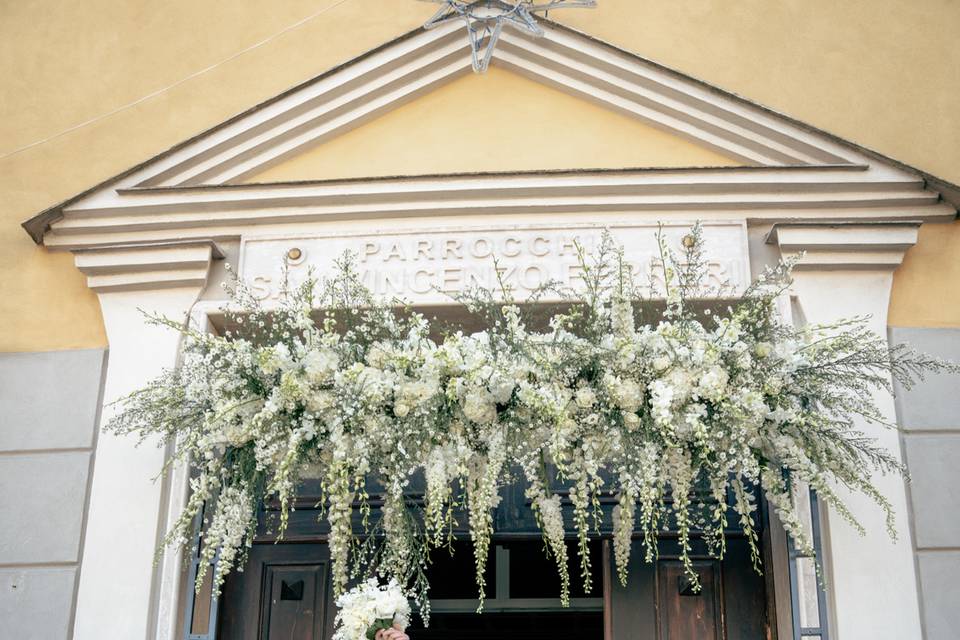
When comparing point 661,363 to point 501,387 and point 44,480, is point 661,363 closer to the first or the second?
point 501,387

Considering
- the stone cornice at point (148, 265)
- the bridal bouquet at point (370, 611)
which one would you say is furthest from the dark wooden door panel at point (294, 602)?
the stone cornice at point (148, 265)

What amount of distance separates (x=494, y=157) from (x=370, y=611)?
2.19 metres

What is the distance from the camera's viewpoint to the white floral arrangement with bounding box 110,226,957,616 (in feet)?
14.8

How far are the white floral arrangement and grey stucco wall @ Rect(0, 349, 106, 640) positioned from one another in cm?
62

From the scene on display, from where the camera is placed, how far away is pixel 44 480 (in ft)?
17.1

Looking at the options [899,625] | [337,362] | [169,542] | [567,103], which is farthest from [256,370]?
[899,625]

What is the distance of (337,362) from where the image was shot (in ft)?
15.4

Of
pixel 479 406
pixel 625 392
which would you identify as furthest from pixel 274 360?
pixel 625 392

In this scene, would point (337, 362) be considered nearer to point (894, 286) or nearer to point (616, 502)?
point (616, 502)

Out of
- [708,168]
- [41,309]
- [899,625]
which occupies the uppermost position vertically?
[708,168]

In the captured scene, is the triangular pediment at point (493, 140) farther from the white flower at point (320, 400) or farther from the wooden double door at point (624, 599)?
the wooden double door at point (624, 599)

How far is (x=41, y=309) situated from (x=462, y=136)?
2.04m

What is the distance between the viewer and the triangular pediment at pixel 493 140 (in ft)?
18.4

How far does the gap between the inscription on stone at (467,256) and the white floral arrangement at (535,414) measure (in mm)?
486
